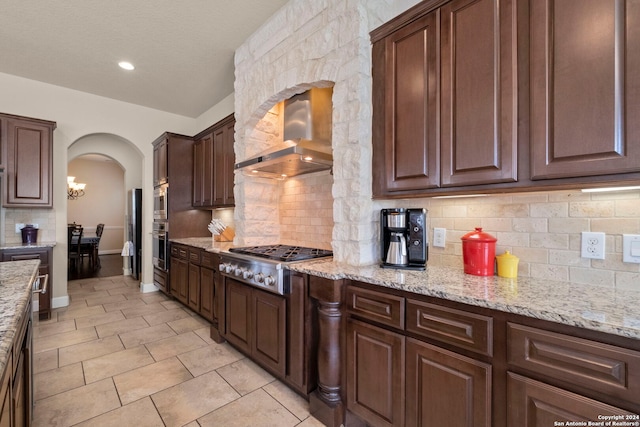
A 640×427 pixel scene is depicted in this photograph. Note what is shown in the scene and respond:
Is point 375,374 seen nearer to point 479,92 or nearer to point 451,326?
point 451,326

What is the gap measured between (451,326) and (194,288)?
3.06m

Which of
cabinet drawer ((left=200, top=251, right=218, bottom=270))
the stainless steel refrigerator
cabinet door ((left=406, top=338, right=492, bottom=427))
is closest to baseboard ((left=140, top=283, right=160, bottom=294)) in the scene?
the stainless steel refrigerator

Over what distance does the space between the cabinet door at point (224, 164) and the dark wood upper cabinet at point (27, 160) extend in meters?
2.02

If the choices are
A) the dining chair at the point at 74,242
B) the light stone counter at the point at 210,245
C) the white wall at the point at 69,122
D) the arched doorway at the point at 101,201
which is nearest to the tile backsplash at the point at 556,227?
the light stone counter at the point at 210,245

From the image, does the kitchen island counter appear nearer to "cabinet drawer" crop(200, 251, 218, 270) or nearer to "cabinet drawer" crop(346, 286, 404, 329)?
"cabinet drawer" crop(346, 286, 404, 329)

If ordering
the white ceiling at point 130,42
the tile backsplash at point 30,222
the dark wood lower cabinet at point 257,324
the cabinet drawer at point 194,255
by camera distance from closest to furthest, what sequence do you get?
the dark wood lower cabinet at point 257,324
the white ceiling at point 130,42
the cabinet drawer at point 194,255
the tile backsplash at point 30,222

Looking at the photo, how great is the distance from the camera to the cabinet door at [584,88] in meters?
1.09

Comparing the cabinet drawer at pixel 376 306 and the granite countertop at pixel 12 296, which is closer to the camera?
the granite countertop at pixel 12 296

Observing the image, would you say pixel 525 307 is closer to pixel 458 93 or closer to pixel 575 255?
pixel 575 255

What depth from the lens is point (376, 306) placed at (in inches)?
59.2

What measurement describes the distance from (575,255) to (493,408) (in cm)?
85

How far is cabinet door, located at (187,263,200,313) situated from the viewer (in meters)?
3.37

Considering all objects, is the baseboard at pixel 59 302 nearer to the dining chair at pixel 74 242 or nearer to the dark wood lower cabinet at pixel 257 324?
the dining chair at pixel 74 242

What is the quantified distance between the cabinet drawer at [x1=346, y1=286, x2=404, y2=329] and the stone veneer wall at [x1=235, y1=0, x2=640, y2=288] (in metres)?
0.34
